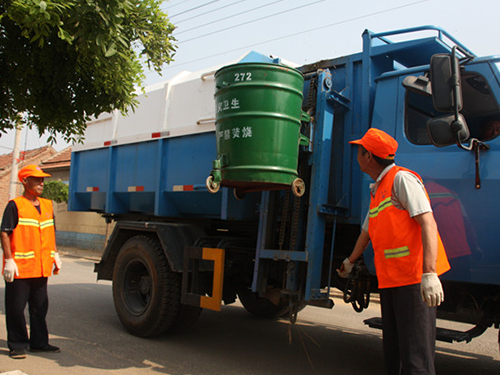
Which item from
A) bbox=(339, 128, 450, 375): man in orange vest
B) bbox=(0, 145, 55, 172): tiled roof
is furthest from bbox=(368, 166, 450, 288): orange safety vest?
bbox=(0, 145, 55, 172): tiled roof

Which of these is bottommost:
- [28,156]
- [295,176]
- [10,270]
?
[10,270]

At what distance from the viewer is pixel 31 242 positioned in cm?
452

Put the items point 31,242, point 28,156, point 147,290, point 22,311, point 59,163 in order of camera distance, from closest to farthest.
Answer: point 22,311 < point 31,242 < point 147,290 < point 59,163 < point 28,156

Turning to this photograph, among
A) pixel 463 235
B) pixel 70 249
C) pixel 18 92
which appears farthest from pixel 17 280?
pixel 70 249

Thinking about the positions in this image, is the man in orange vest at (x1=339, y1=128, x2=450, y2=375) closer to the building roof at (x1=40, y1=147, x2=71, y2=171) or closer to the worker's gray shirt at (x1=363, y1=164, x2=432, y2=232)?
the worker's gray shirt at (x1=363, y1=164, x2=432, y2=232)

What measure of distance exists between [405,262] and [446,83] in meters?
1.21

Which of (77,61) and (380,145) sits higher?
(77,61)

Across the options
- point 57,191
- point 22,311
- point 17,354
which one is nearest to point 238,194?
point 22,311

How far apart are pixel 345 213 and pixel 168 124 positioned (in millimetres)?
2467

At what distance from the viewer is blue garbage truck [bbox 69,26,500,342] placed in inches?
136

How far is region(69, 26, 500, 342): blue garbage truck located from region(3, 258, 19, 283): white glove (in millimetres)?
1393

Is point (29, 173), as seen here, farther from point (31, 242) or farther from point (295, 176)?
point (295, 176)

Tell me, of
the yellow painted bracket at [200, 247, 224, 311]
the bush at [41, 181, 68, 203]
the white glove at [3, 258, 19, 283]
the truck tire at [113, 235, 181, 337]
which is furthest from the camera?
the bush at [41, 181, 68, 203]

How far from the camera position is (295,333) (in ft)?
19.1
